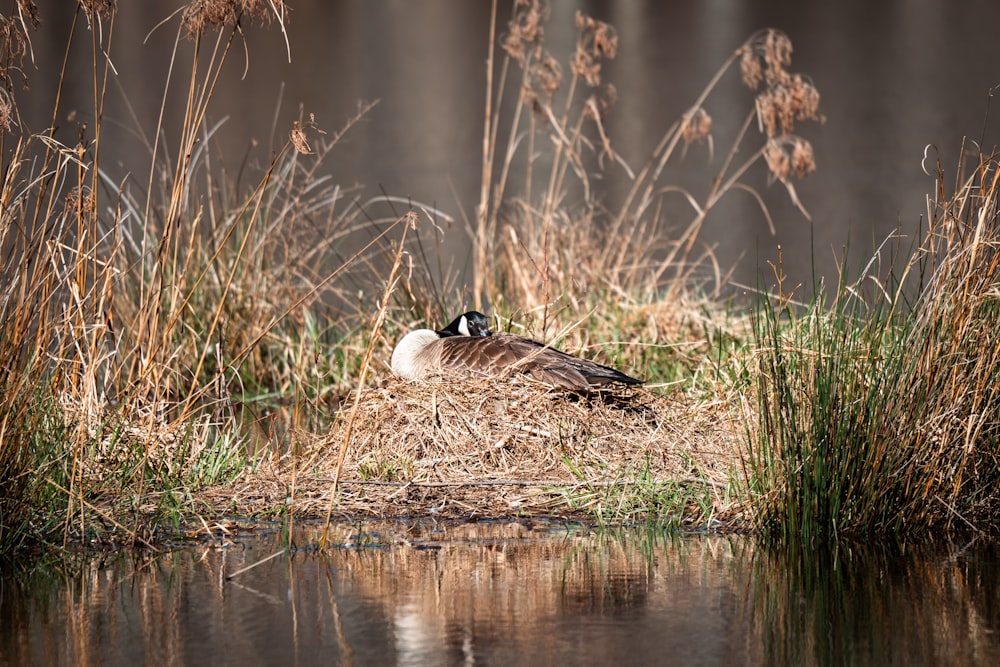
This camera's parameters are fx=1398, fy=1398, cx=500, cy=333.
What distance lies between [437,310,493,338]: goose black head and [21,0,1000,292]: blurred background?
2.01 meters

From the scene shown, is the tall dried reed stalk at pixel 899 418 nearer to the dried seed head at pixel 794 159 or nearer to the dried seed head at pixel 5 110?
the dried seed head at pixel 794 159

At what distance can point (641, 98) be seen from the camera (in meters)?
32.9

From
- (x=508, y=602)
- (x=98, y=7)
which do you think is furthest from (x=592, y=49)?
(x=508, y=602)

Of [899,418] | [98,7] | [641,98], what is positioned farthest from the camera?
[641,98]

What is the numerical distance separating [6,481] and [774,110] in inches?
171

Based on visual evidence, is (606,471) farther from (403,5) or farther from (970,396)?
(403,5)

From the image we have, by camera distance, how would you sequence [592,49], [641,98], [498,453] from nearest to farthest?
[498,453], [592,49], [641,98]

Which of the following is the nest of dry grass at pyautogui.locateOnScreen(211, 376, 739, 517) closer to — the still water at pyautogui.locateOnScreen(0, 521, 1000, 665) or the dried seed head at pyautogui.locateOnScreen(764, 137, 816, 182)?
the still water at pyautogui.locateOnScreen(0, 521, 1000, 665)

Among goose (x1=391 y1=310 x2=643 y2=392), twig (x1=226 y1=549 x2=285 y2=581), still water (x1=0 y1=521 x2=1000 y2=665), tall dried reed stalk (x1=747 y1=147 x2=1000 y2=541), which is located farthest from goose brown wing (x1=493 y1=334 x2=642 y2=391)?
twig (x1=226 y1=549 x2=285 y2=581)

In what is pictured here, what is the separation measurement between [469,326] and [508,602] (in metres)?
3.45

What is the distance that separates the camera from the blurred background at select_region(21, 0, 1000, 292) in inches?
814

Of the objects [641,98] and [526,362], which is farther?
[641,98]

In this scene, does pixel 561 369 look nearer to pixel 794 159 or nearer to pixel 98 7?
pixel 794 159

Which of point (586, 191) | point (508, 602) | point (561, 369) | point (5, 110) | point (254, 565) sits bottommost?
point (508, 602)
